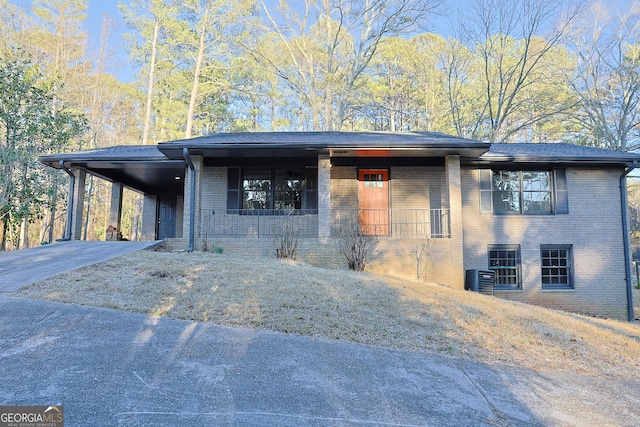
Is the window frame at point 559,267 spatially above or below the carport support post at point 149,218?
below

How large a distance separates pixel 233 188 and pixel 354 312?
24.2 ft

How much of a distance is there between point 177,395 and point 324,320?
2.22m

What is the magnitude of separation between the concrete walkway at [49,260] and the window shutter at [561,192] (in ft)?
37.3

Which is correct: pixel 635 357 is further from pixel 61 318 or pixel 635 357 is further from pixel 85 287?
pixel 85 287

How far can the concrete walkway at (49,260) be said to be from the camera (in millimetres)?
5754

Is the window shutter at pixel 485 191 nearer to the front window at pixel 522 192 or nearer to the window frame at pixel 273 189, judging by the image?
the front window at pixel 522 192

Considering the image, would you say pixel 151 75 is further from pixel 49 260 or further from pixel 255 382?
pixel 255 382

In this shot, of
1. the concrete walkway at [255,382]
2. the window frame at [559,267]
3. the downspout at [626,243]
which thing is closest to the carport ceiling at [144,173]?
the concrete walkway at [255,382]

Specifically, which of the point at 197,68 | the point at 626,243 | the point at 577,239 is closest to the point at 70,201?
the point at 197,68

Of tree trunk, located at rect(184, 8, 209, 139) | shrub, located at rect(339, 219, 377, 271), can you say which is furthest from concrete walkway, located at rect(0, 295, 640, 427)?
tree trunk, located at rect(184, 8, 209, 139)

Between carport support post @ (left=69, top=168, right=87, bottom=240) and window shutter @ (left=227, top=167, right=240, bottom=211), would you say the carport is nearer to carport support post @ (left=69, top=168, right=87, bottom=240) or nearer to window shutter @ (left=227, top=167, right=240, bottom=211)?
carport support post @ (left=69, top=168, right=87, bottom=240)

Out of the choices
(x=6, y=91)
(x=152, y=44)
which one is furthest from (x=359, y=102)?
(x=6, y=91)

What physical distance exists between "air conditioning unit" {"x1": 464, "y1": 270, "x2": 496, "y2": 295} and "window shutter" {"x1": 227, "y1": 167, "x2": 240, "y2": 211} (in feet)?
22.7

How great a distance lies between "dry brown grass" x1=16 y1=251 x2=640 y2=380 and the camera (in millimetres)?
4297
